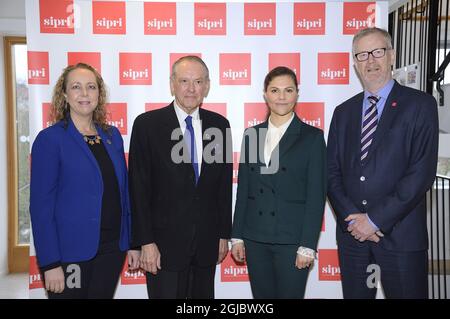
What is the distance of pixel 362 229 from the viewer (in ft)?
6.90

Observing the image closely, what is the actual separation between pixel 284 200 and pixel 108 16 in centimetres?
178

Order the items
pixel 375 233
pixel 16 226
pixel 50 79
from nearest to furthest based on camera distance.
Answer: pixel 375 233 → pixel 50 79 → pixel 16 226

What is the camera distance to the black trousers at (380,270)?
82.7 inches

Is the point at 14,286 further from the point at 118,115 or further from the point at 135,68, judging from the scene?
the point at 135,68

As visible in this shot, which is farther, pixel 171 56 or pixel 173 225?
pixel 171 56

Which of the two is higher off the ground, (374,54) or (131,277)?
(374,54)

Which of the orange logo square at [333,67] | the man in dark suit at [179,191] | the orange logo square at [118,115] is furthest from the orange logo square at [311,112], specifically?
the orange logo square at [118,115]

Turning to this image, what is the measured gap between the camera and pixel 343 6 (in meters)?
2.88

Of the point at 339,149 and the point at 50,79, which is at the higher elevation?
the point at 50,79

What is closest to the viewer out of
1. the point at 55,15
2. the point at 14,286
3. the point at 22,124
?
the point at 55,15

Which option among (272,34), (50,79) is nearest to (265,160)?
(272,34)

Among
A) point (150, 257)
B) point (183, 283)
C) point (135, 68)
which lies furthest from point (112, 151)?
point (135, 68)

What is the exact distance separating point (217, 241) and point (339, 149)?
33.6 inches
